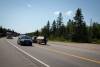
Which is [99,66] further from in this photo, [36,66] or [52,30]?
[52,30]

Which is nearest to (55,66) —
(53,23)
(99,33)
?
(99,33)

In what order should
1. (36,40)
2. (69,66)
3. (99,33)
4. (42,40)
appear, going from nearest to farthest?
(69,66), (42,40), (36,40), (99,33)

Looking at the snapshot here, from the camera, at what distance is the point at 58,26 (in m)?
130

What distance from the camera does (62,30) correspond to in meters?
134

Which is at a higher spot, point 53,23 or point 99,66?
point 53,23

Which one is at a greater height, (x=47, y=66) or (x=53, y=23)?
(x=53, y=23)

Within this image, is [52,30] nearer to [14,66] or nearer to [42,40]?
[42,40]

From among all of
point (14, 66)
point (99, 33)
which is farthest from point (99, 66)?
point (99, 33)

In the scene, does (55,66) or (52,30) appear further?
(52,30)

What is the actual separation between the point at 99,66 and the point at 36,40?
3845cm

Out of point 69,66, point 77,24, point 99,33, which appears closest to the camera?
point 69,66

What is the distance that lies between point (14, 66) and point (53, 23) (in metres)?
134

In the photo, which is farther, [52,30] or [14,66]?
[52,30]

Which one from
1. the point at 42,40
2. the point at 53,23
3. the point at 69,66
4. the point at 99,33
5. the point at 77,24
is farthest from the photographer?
the point at 53,23
